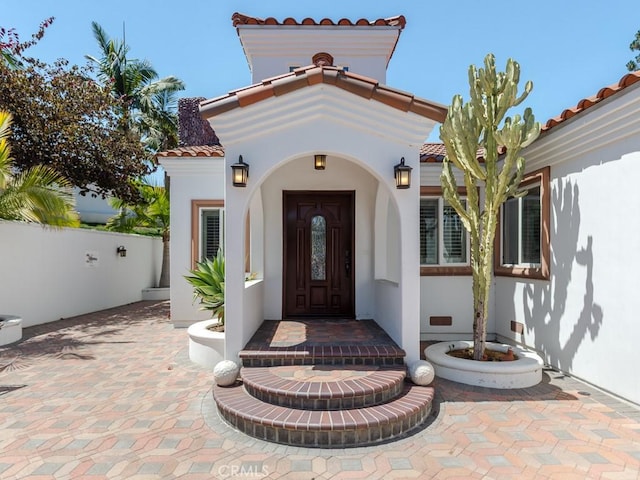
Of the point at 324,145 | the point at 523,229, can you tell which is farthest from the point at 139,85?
the point at 523,229

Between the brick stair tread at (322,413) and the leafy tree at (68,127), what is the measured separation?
11325mm

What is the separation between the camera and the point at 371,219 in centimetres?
874

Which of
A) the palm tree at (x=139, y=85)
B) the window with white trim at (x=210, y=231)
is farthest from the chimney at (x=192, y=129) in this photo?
the window with white trim at (x=210, y=231)

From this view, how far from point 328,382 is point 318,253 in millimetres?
4243

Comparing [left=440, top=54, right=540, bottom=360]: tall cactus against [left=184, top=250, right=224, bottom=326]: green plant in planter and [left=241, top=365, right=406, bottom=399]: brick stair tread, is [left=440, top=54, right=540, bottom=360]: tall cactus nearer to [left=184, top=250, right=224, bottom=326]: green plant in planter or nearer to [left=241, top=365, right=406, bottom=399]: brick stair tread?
[left=241, top=365, right=406, bottom=399]: brick stair tread

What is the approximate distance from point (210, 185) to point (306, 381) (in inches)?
275

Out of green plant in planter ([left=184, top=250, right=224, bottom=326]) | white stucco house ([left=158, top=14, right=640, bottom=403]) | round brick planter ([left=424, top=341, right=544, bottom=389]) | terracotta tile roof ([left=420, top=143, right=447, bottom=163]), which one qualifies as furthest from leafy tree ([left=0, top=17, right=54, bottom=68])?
round brick planter ([left=424, top=341, right=544, bottom=389])

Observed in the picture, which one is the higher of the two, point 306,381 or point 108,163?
point 108,163

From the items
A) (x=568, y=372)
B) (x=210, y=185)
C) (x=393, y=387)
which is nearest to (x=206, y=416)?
(x=393, y=387)

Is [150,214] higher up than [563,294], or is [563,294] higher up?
[150,214]

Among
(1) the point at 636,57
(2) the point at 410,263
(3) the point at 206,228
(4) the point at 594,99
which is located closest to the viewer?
(4) the point at 594,99

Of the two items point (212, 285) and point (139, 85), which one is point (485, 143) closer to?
point (212, 285)

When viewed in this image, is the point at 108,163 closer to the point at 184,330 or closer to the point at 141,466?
the point at 184,330

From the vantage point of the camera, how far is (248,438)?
441 cm
